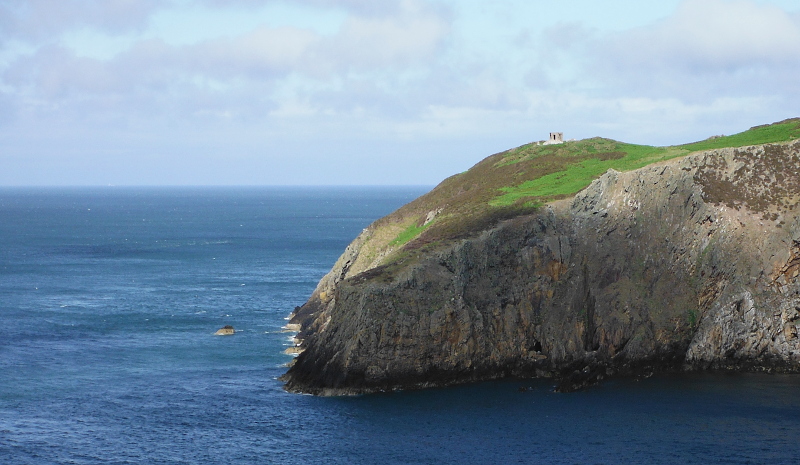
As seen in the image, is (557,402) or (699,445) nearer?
(699,445)

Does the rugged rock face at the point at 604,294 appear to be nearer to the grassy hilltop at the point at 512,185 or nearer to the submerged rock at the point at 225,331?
the grassy hilltop at the point at 512,185

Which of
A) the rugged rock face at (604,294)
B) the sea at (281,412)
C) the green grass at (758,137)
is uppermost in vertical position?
the green grass at (758,137)

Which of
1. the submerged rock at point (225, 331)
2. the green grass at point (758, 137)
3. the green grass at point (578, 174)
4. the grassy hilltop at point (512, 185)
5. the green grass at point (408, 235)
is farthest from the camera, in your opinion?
the green grass at point (408, 235)

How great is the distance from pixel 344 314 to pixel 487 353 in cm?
1284

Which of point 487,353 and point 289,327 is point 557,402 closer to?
point 487,353

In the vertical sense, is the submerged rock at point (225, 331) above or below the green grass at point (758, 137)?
below

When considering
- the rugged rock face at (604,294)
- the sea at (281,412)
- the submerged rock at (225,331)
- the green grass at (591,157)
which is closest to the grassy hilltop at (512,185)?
the green grass at (591,157)

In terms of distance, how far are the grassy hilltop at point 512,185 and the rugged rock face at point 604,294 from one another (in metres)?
5.05

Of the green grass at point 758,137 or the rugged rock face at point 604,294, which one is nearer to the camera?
the rugged rock face at point 604,294

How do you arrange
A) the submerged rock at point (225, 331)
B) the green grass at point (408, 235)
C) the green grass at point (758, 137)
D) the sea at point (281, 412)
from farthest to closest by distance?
the green grass at point (408, 235), the submerged rock at point (225, 331), the green grass at point (758, 137), the sea at point (281, 412)

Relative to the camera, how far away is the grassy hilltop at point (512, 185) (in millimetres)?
89375

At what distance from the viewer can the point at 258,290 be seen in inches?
4843

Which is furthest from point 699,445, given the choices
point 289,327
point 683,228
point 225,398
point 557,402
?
point 289,327

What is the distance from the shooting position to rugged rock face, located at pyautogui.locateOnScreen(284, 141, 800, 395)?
74.1 m
